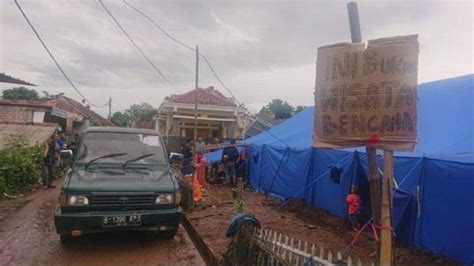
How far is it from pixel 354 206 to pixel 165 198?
341cm

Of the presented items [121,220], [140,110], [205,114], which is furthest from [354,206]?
[140,110]

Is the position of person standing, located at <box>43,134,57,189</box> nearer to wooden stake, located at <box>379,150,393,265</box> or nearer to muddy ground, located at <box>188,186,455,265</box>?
muddy ground, located at <box>188,186,455,265</box>

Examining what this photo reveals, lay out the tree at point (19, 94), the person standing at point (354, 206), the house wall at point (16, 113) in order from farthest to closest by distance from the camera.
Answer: the tree at point (19, 94) < the house wall at point (16, 113) < the person standing at point (354, 206)

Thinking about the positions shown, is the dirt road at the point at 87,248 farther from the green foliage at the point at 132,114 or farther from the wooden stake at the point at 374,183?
the green foliage at the point at 132,114

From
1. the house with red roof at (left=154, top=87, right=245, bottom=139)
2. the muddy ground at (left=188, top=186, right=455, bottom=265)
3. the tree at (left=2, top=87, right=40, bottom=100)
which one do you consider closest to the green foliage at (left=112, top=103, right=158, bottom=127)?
the tree at (left=2, top=87, right=40, bottom=100)

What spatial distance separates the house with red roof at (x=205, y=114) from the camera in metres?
24.4

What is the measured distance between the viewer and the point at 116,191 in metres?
5.88

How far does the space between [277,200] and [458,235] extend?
6.18 metres

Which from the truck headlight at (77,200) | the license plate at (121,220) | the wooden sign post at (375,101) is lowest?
the license plate at (121,220)

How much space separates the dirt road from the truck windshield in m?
1.30

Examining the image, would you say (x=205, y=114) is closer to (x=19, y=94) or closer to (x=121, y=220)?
(x=121, y=220)

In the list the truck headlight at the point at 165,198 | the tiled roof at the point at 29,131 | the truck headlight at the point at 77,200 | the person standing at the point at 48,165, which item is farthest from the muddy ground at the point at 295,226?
the tiled roof at the point at 29,131

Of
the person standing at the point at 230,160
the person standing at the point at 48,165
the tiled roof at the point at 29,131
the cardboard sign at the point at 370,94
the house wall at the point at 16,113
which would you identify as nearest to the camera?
the cardboard sign at the point at 370,94

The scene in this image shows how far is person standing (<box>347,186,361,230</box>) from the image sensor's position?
23.9 ft
